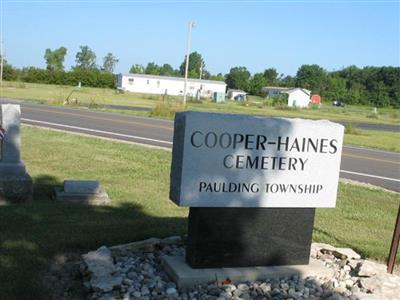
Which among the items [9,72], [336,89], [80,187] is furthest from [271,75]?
A: [80,187]

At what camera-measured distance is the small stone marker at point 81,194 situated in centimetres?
728

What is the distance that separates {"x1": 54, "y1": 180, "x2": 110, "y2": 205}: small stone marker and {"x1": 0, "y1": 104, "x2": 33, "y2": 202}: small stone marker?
448 millimetres

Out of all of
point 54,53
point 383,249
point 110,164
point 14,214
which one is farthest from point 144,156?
point 54,53

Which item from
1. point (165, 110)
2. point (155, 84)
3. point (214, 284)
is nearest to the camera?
point (214, 284)

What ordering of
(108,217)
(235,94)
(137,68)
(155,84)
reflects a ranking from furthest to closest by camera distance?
(137,68) < (235,94) < (155,84) < (108,217)

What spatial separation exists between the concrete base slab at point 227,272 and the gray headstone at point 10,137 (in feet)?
11.8

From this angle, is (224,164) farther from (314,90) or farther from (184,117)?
(314,90)

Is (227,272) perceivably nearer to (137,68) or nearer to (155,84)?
(155,84)

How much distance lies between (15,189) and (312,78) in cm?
12267

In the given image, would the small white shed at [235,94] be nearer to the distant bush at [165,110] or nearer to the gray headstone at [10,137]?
the distant bush at [165,110]

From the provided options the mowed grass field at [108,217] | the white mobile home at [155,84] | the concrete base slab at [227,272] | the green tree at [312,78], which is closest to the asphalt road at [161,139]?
the mowed grass field at [108,217]

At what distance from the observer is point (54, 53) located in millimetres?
120688

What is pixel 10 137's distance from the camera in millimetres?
7371

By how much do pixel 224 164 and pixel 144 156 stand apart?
300 inches
